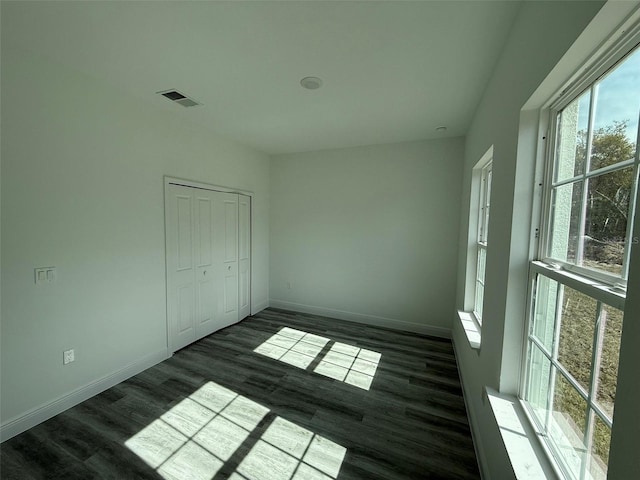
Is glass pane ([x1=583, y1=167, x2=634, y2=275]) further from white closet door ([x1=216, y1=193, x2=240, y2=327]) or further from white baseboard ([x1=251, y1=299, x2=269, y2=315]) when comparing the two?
white baseboard ([x1=251, y1=299, x2=269, y2=315])

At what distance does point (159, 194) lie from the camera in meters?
2.71

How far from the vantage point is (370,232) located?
12.5ft

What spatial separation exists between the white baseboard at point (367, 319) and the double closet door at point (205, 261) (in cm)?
73

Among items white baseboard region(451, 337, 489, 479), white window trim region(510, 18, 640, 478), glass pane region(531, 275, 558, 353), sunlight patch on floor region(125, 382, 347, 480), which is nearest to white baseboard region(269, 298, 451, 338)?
white baseboard region(451, 337, 489, 479)

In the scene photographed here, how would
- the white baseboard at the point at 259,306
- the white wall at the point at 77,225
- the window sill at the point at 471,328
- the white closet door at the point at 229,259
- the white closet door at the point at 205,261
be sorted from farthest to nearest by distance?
the white baseboard at the point at 259,306, the white closet door at the point at 229,259, the white closet door at the point at 205,261, the window sill at the point at 471,328, the white wall at the point at 77,225

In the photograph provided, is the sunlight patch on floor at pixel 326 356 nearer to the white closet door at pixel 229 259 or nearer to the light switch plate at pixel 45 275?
the white closet door at pixel 229 259

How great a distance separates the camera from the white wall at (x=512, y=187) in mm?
1003

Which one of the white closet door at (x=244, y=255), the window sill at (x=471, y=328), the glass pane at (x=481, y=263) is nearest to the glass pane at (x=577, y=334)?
the window sill at (x=471, y=328)

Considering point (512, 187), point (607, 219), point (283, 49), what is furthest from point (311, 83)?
point (607, 219)

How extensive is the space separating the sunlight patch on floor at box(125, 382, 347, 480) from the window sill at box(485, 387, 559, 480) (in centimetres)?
101

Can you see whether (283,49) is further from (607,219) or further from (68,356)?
(68,356)

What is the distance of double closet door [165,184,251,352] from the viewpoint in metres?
2.94

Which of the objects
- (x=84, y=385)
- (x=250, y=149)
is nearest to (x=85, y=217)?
(x=84, y=385)

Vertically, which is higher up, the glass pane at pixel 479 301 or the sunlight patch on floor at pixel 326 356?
the glass pane at pixel 479 301
